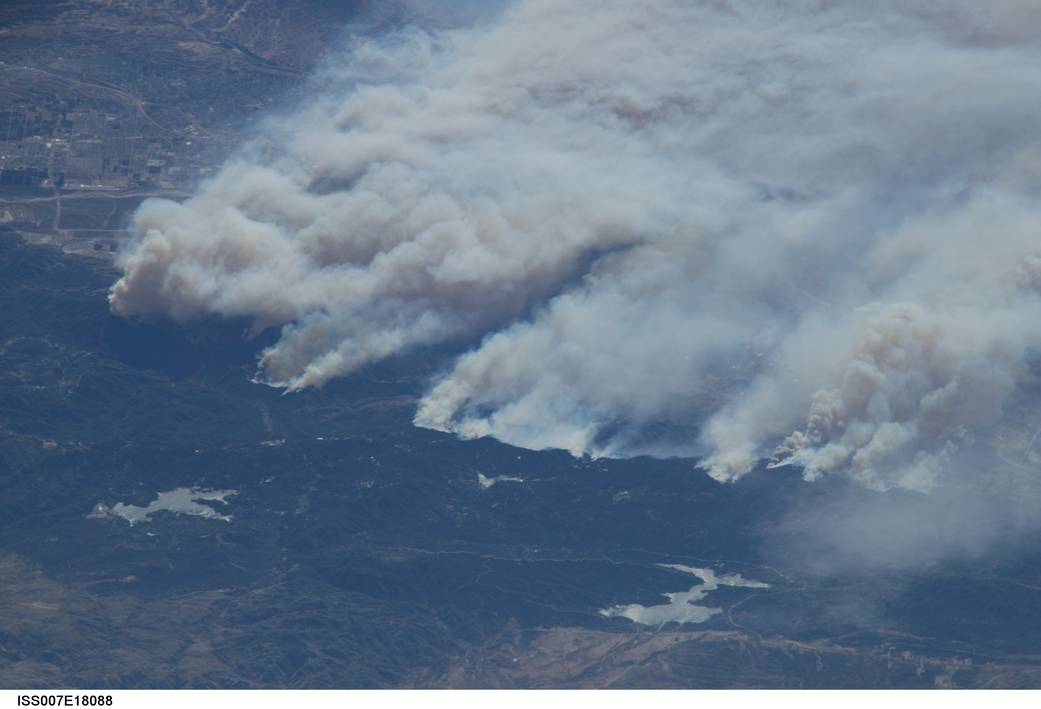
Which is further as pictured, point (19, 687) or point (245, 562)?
point (245, 562)

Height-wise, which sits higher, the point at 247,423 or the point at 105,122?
the point at 105,122

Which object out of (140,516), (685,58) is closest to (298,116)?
(685,58)

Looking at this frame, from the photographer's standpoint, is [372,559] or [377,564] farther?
[372,559]

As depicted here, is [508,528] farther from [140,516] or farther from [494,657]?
[140,516]

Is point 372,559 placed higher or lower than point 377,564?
higher

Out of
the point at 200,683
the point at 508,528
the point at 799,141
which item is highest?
the point at 799,141

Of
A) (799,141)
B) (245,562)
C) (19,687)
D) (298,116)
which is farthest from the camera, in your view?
(298,116)

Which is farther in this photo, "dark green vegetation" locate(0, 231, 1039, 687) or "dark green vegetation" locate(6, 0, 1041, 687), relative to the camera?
"dark green vegetation" locate(6, 0, 1041, 687)

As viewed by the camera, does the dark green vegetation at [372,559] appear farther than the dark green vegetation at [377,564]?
Yes
